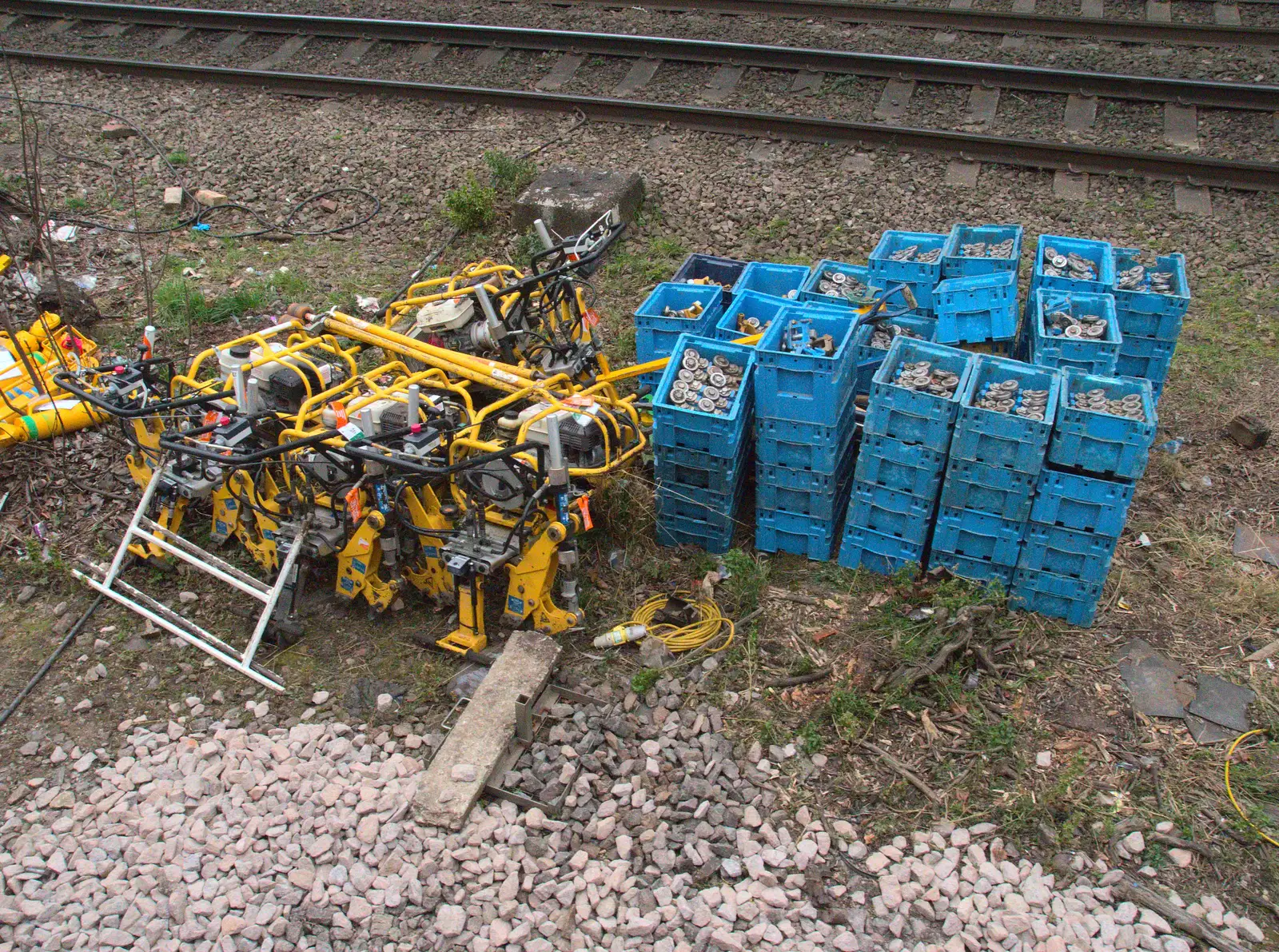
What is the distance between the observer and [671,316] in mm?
7152

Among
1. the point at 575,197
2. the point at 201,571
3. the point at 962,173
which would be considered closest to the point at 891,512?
the point at 201,571

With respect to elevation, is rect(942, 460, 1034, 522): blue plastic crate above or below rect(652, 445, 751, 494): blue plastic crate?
above

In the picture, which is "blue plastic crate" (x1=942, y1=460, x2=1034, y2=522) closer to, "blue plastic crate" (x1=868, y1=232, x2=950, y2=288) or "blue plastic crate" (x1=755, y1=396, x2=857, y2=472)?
"blue plastic crate" (x1=755, y1=396, x2=857, y2=472)

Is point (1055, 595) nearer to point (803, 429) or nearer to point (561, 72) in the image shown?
point (803, 429)

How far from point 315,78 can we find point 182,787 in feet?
32.7

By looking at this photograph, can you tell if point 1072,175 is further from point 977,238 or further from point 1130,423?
point 1130,423

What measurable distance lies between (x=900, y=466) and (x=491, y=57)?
905 cm

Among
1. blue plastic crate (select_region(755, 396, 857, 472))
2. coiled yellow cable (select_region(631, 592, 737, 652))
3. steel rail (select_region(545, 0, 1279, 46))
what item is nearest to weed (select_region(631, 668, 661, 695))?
coiled yellow cable (select_region(631, 592, 737, 652))

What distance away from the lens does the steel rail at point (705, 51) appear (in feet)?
34.3

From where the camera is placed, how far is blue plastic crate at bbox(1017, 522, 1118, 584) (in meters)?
5.49

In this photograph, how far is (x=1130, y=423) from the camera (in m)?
5.17

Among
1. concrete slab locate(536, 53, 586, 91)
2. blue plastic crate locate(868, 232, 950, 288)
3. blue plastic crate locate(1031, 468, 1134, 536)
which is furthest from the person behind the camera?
concrete slab locate(536, 53, 586, 91)

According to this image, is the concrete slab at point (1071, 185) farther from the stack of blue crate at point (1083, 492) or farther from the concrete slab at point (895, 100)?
the stack of blue crate at point (1083, 492)

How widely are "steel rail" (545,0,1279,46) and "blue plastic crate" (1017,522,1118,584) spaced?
8743 mm
